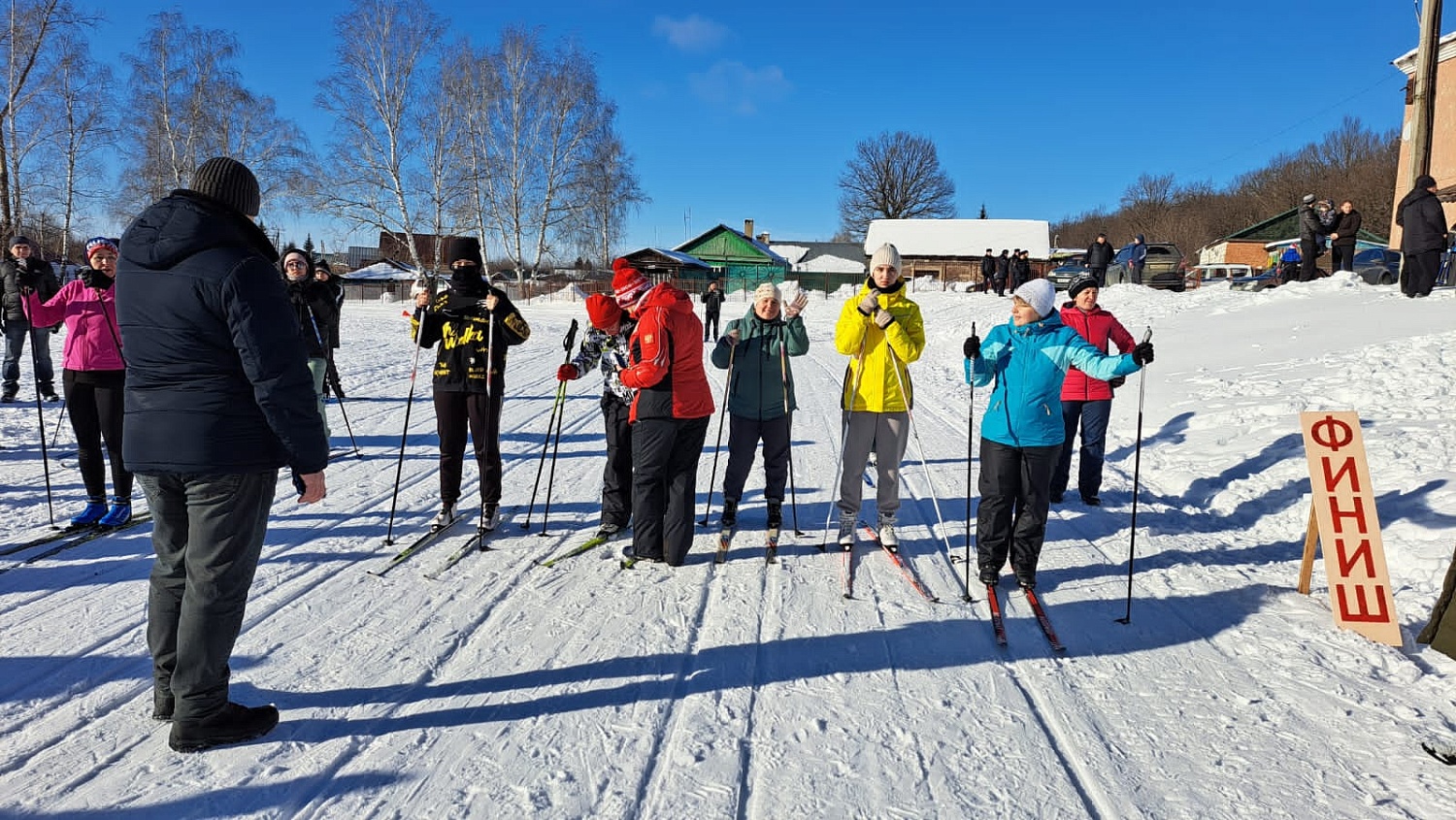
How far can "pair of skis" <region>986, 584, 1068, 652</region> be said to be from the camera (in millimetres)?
3709

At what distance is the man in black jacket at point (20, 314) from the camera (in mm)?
6859

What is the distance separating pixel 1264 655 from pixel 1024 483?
4.41 ft

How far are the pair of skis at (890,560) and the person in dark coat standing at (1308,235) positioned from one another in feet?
42.9

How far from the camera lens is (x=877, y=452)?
16.3ft

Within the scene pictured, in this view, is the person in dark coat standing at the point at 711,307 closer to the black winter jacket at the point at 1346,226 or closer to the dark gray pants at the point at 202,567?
the black winter jacket at the point at 1346,226

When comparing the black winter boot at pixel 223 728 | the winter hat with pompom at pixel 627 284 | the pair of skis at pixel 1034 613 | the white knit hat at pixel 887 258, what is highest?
the white knit hat at pixel 887 258

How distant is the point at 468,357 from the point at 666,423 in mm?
1443

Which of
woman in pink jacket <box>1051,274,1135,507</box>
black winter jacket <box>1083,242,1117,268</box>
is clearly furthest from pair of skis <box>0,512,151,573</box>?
black winter jacket <box>1083,242,1117,268</box>

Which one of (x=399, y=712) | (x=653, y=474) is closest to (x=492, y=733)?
(x=399, y=712)

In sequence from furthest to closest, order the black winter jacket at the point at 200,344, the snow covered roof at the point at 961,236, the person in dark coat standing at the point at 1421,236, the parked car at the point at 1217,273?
the snow covered roof at the point at 961,236 → the parked car at the point at 1217,273 → the person in dark coat standing at the point at 1421,236 → the black winter jacket at the point at 200,344

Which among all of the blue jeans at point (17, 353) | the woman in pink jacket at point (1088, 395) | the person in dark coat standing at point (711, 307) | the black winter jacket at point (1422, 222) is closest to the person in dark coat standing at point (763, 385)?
the woman in pink jacket at point (1088, 395)

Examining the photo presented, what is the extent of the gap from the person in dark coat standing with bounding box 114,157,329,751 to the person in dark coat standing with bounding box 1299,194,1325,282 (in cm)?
1627

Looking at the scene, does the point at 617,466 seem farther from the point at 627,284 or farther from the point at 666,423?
the point at 627,284

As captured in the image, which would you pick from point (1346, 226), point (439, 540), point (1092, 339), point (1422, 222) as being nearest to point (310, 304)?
point (439, 540)
